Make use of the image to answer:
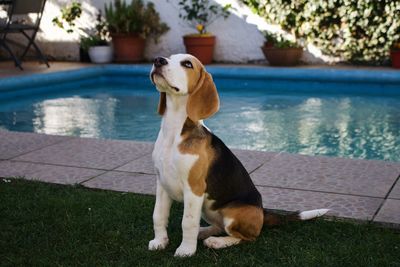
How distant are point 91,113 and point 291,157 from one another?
158 inches

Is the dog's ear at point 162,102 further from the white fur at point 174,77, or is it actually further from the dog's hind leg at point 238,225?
the dog's hind leg at point 238,225

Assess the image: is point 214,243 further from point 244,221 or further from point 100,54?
point 100,54

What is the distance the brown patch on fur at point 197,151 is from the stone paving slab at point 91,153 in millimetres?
1635

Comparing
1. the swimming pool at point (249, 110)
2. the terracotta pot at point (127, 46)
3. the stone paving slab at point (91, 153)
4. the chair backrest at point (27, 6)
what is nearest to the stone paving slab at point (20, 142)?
the stone paving slab at point (91, 153)

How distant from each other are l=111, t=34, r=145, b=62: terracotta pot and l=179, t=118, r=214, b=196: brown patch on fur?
28.9ft

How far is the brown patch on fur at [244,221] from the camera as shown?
304cm

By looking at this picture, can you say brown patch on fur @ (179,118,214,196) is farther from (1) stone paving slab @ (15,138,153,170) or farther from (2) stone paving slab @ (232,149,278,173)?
(1) stone paving slab @ (15,138,153,170)

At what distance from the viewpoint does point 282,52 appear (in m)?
10.4

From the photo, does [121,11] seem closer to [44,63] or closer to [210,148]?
[44,63]

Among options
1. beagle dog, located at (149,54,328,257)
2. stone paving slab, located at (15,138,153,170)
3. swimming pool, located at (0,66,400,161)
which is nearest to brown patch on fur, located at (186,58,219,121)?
beagle dog, located at (149,54,328,257)

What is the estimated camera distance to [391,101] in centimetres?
854

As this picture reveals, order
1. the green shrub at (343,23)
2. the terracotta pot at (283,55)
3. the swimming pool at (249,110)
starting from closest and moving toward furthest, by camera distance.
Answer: the swimming pool at (249,110), the green shrub at (343,23), the terracotta pot at (283,55)

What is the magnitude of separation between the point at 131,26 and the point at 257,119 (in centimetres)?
479

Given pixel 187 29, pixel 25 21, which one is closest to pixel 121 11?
pixel 187 29
